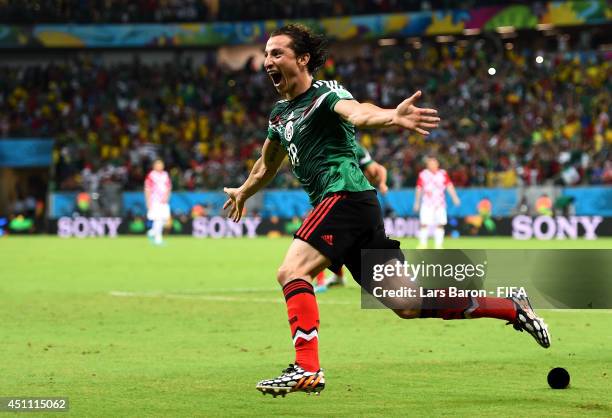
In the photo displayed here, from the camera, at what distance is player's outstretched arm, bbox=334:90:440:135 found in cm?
627

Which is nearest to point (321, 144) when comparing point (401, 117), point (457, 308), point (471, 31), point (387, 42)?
point (401, 117)

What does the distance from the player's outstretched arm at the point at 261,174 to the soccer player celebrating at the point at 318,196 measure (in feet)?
1.67

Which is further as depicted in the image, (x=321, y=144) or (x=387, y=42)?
(x=387, y=42)

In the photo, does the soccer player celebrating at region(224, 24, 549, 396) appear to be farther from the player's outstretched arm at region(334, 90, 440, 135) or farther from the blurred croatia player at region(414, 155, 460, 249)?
the blurred croatia player at region(414, 155, 460, 249)

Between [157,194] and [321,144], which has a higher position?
[321,144]

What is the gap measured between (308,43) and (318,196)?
1.01 metres

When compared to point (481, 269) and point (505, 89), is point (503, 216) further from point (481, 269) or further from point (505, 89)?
point (481, 269)

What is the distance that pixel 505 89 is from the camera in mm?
41875

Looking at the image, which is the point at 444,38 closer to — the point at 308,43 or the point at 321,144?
the point at 308,43

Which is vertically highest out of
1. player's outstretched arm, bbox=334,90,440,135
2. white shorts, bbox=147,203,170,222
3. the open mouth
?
the open mouth

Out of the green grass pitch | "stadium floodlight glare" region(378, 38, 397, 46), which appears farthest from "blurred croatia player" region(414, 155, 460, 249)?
"stadium floodlight glare" region(378, 38, 397, 46)

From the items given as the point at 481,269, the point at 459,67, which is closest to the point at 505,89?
the point at 459,67

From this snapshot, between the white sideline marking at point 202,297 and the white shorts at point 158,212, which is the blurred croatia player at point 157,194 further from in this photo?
the white sideline marking at point 202,297

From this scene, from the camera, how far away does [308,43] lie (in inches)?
299
